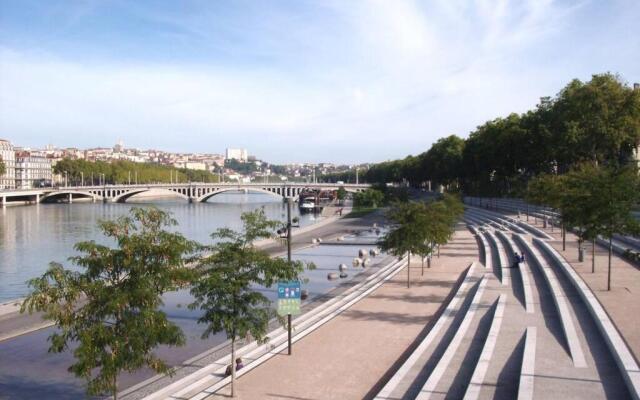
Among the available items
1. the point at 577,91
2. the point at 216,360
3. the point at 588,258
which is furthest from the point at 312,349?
the point at 577,91

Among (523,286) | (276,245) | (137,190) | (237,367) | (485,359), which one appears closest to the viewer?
(485,359)

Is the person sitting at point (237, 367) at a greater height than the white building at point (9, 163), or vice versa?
the white building at point (9, 163)

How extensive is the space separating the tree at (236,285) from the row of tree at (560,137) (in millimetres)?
33911

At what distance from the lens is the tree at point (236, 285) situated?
12.6 m

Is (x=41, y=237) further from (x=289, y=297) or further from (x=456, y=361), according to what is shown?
(x=456, y=361)

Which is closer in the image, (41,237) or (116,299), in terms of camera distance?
(116,299)

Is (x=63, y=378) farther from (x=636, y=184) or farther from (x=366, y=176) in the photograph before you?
(x=366, y=176)

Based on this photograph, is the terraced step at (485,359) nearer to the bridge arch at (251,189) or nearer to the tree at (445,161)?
the tree at (445,161)

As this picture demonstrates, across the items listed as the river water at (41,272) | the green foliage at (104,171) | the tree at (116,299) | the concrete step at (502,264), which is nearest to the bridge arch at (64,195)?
the green foliage at (104,171)

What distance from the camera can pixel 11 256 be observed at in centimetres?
4453

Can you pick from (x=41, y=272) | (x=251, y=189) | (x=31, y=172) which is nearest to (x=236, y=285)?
(x=41, y=272)

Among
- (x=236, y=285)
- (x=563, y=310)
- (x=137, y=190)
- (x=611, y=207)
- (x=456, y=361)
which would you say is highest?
(x=611, y=207)

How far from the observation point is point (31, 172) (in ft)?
563

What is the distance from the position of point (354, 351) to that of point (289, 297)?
2867 millimetres
